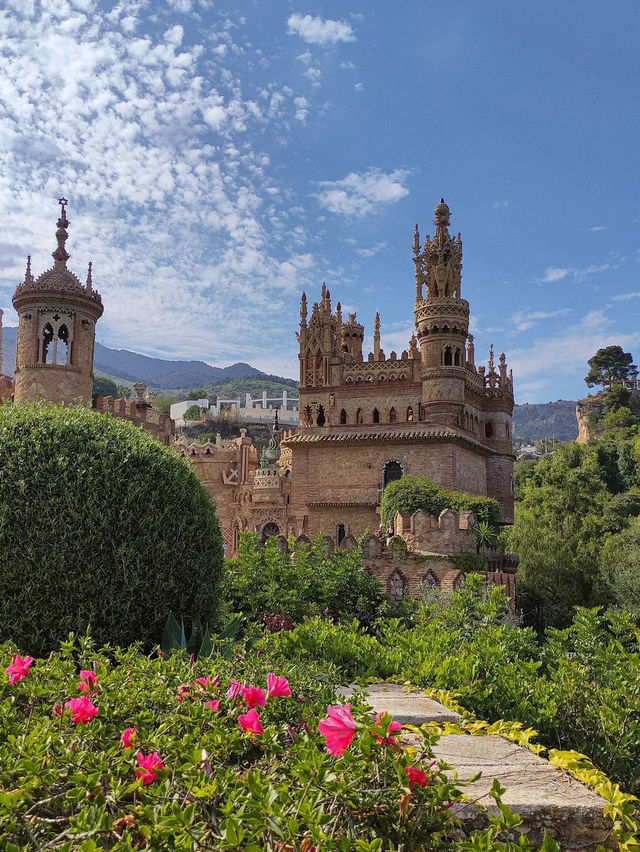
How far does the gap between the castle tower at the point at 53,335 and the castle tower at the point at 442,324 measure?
1508 cm

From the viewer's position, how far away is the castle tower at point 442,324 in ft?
111

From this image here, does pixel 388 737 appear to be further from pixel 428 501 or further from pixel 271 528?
pixel 271 528

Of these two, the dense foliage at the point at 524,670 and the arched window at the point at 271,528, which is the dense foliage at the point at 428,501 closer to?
the arched window at the point at 271,528

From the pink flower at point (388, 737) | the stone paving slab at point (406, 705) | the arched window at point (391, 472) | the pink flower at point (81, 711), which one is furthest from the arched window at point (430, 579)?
the arched window at point (391, 472)

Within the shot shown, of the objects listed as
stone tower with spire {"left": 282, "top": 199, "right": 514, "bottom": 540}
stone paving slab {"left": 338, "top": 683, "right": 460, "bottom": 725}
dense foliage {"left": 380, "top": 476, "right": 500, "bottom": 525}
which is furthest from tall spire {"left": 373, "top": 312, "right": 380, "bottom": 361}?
stone paving slab {"left": 338, "top": 683, "right": 460, "bottom": 725}

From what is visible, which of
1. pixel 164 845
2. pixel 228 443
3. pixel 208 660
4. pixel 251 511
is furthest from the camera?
pixel 228 443

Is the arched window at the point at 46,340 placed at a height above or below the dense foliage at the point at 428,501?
above

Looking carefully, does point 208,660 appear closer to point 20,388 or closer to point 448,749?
point 448,749

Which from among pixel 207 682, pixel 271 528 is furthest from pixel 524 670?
pixel 271 528

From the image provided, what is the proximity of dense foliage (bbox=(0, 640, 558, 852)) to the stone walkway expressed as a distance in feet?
0.54

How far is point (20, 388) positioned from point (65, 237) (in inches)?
230

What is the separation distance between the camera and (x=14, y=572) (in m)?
7.90

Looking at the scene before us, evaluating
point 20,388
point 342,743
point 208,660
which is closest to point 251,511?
point 20,388

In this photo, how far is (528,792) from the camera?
12.4ft
